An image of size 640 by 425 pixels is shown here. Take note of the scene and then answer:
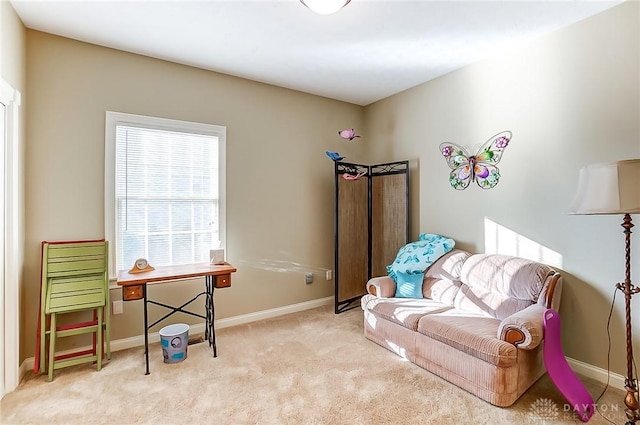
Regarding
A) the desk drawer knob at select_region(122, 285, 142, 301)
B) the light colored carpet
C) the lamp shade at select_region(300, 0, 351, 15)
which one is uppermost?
the lamp shade at select_region(300, 0, 351, 15)

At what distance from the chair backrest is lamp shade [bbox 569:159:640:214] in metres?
3.51

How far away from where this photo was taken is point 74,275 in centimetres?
263

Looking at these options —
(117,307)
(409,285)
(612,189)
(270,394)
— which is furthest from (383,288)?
(117,307)

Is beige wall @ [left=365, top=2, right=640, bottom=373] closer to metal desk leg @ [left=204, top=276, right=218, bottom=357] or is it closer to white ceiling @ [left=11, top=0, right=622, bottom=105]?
white ceiling @ [left=11, top=0, right=622, bottom=105]

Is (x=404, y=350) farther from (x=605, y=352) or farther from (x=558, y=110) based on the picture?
(x=558, y=110)

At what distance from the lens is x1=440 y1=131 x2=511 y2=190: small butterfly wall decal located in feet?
10.2

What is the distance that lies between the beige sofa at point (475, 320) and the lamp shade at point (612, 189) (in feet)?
2.71

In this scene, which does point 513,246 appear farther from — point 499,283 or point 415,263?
point 415,263

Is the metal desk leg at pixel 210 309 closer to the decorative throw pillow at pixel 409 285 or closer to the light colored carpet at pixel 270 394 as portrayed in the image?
the light colored carpet at pixel 270 394

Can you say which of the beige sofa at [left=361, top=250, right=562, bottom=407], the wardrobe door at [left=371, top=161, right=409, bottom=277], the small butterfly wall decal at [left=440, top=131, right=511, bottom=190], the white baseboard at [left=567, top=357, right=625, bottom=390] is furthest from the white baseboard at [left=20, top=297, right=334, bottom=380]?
the white baseboard at [left=567, top=357, right=625, bottom=390]

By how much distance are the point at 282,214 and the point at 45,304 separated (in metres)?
2.30

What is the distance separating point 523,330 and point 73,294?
3311 millimetres

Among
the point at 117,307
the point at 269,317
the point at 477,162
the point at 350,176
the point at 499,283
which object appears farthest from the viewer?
the point at 350,176

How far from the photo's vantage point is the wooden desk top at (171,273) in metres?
2.58
